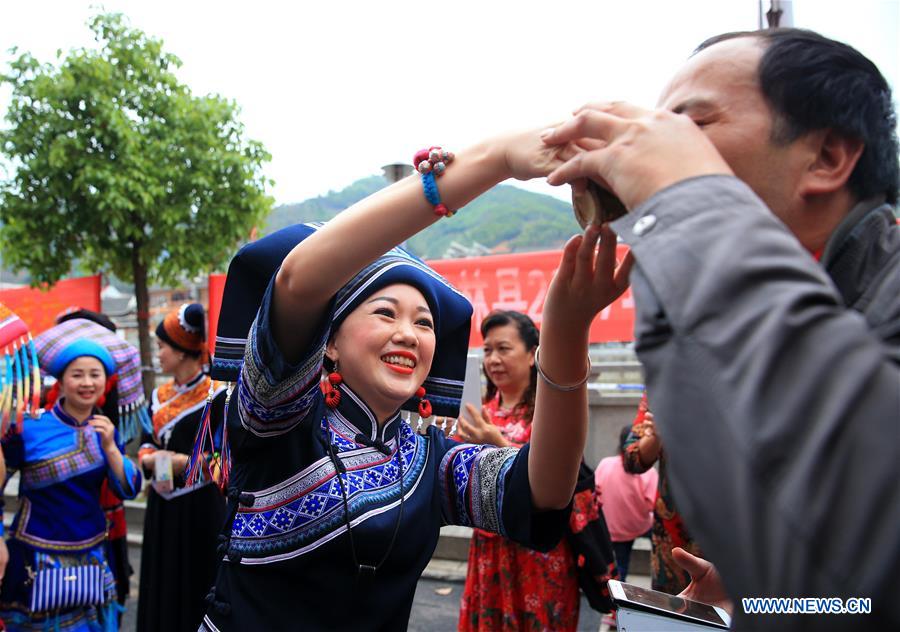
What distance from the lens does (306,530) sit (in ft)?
5.33

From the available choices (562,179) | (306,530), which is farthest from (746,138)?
(306,530)

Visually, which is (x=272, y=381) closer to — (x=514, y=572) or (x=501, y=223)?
(x=514, y=572)

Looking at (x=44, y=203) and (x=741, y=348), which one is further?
(x=44, y=203)

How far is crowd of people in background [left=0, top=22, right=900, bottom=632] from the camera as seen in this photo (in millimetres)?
604

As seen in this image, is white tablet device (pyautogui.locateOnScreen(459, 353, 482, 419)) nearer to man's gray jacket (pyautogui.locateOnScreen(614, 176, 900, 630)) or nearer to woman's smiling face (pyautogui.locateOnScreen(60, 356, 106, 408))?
woman's smiling face (pyautogui.locateOnScreen(60, 356, 106, 408))

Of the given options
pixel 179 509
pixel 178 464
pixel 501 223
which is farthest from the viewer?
pixel 501 223

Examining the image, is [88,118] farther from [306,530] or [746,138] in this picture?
[746,138]

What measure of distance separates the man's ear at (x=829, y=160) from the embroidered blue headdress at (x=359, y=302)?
92 centimetres

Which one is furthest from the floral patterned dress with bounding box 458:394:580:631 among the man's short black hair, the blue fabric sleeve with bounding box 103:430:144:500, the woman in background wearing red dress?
the man's short black hair

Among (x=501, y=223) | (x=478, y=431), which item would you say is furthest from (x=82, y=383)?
(x=501, y=223)

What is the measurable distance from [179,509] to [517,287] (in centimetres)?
437

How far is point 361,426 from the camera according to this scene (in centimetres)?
182

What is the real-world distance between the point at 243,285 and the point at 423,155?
0.69 m

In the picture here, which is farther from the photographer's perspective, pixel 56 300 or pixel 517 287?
pixel 56 300
